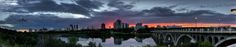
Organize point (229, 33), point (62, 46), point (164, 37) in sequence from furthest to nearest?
1. point (164, 37)
2. point (62, 46)
3. point (229, 33)

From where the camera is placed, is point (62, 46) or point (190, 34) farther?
point (62, 46)

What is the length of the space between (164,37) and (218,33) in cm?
9801

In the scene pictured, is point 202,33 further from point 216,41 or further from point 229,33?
point 229,33

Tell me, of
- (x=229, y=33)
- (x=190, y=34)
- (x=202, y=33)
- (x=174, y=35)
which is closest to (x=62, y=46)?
(x=174, y=35)

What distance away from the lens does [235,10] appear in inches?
3187

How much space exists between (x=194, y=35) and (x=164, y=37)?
2817 inches

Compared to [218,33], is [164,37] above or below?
below

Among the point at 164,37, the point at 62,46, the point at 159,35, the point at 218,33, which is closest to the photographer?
the point at 218,33

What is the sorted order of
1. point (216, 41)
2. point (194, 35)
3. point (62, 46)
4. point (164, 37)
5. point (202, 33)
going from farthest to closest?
point (164, 37)
point (62, 46)
point (194, 35)
point (202, 33)
point (216, 41)

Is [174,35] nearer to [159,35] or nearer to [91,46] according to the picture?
[91,46]

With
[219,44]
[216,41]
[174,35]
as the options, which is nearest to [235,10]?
[216,41]

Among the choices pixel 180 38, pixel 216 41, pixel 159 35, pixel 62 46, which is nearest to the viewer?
pixel 216 41

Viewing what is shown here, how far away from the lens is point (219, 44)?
70.9m

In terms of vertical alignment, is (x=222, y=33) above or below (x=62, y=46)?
above
